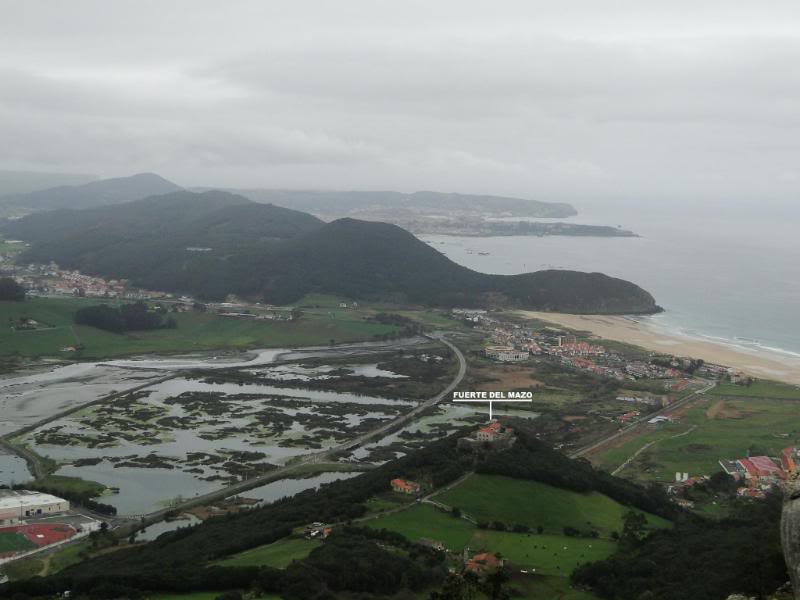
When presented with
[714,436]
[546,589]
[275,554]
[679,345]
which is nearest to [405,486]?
[275,554]

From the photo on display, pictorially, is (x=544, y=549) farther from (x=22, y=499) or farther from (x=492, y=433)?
(x=22, y=499)

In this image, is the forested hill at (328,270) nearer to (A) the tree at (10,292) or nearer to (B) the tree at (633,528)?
(A) the tree at (10,292)

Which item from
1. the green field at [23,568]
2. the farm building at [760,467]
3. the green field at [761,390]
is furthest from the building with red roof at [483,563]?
the green field at [761,390]

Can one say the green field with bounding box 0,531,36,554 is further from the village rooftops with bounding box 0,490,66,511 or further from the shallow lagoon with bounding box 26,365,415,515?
the shallow lagoon with bounding box 26,365,415,515

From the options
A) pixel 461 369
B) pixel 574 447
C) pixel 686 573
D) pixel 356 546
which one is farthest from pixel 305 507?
pixel 461 369

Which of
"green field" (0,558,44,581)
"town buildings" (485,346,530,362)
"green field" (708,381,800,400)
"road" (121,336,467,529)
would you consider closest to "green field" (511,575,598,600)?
"green field" (0,558,44,581)

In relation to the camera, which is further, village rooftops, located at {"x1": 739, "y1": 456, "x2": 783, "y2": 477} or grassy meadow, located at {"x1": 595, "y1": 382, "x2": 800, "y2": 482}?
grassy meadow, located at {"x1": 595, "y1": 382, "x2": 800, "y2": 482}
